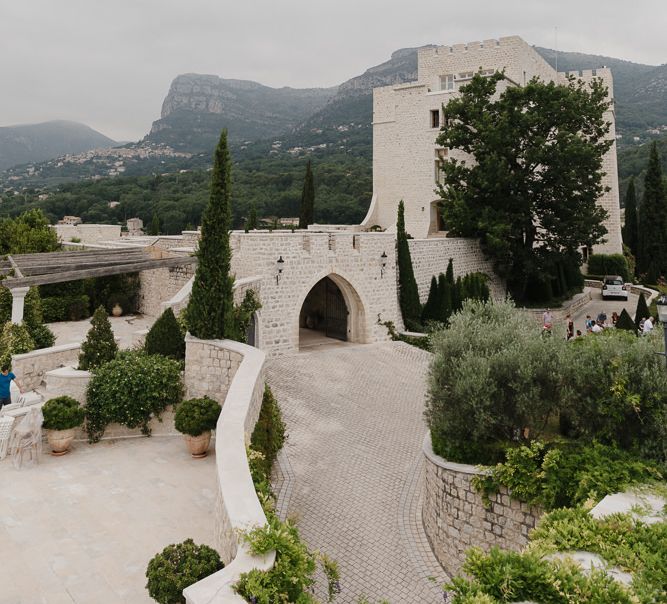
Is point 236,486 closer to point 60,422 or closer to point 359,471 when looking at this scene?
point 359,471

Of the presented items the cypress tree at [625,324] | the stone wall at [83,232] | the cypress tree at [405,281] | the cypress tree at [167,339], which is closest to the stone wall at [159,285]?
the cypress tree at [167,339]

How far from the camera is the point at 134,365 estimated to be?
9547 millimetres

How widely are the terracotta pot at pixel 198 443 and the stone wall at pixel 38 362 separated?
14.6 feet

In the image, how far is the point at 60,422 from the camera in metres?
8.17

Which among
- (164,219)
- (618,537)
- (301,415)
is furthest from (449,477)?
(164,219)

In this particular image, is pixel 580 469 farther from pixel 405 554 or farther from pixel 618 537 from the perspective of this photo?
pixel 405 554

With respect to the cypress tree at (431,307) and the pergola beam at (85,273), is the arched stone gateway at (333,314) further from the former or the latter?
the pergola beam at (85,273)

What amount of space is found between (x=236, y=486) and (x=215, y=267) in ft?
18.8

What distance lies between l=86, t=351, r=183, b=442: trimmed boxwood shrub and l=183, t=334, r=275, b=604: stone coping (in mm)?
1666

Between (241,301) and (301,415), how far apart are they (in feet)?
12.6

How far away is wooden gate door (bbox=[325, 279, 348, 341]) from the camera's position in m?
18.3

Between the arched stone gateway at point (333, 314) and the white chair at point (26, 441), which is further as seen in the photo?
the arched stone gateway at point (333, 314)

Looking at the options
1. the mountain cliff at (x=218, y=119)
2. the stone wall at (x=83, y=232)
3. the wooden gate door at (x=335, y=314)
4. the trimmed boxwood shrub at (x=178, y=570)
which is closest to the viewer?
the trimmed boxwood shrub at (x=178, y=570)

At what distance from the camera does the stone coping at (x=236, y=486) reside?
12.1 feet
